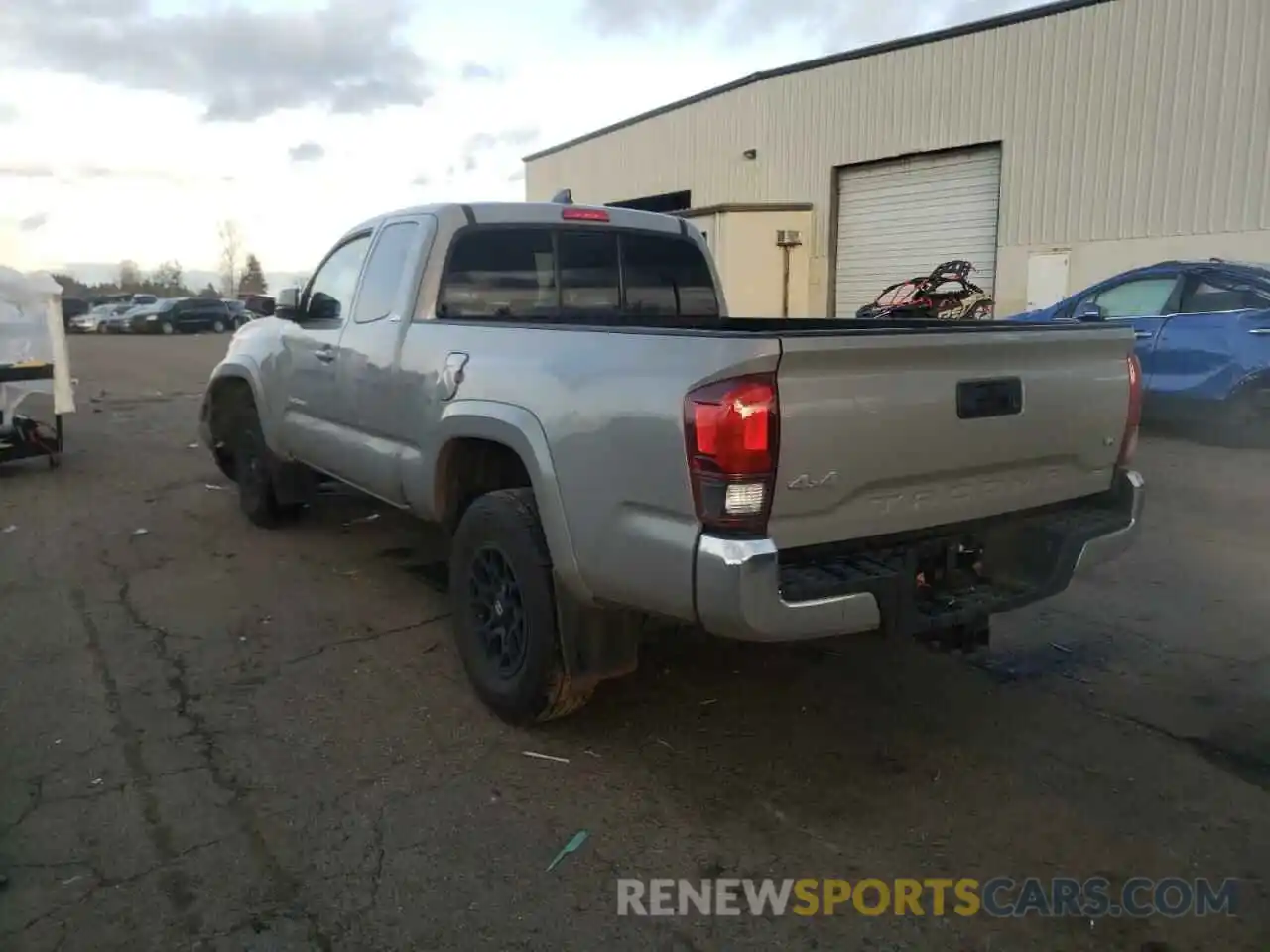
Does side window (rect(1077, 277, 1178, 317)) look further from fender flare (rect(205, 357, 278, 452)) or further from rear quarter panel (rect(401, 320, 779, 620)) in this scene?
rear quarter panel (rect(401, 320, 779, 620))

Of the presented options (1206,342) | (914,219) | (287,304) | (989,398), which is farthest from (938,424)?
(914,219)

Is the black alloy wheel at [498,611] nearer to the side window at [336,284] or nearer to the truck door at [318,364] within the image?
the truck door at [318,364]

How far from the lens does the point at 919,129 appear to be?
1855 centimetres

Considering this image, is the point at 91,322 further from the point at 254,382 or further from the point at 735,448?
the point at 735,448

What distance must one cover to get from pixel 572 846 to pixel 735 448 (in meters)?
1.37

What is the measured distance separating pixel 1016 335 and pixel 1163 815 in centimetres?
167

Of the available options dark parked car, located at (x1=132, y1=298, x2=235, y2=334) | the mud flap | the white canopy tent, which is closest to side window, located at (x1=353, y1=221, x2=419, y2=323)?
the mud flap

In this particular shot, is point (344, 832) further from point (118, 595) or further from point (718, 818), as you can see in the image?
point (118, 595)

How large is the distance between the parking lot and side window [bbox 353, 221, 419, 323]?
63.6 inches

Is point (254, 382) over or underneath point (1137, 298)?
underneath

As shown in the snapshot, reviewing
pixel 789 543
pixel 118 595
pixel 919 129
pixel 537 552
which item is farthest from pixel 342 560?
pixel 919 129

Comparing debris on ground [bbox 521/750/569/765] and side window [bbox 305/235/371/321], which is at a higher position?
side window [bbox 305/235/371/321]

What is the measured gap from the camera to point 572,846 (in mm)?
3164

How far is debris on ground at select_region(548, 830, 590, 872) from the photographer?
307 cm
